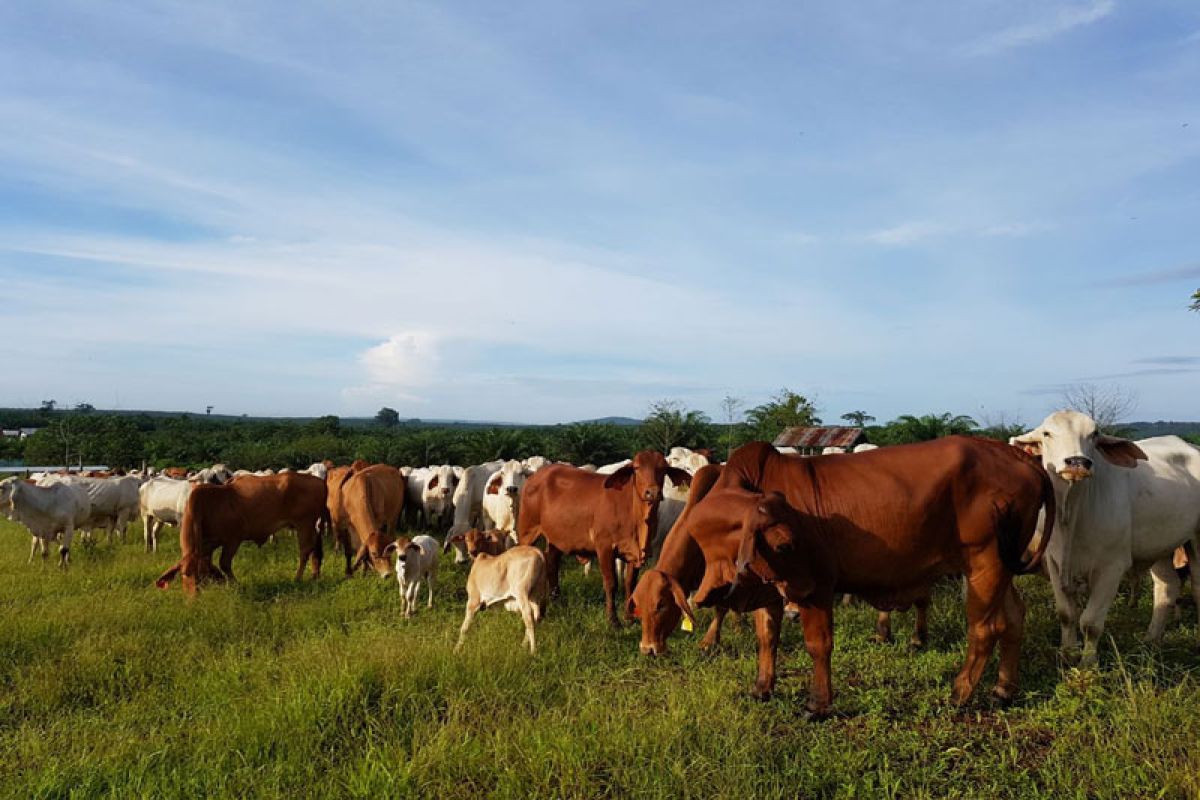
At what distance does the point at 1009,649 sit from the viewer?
5.46 metres

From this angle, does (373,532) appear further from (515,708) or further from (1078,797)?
(1078,797)

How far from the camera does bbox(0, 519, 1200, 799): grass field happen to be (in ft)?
13.9

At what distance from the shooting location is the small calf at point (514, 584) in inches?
282

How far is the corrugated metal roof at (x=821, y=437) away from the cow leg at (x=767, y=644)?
25446 mm

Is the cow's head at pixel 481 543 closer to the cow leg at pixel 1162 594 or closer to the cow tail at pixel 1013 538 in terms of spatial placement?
the cow tail at pixel 1013 538

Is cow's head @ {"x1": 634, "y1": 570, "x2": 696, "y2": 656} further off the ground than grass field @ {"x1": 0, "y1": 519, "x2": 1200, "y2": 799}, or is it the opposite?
cow's head @ {"x1": 634, "y1": 570, "x2": 696, "y2": 656}

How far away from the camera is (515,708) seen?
17.5 ft

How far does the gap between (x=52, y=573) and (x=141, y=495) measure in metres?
3.27

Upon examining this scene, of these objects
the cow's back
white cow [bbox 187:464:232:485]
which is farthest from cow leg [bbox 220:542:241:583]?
white cow [bbox 187:464:232:485]

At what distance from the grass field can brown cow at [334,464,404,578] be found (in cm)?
254

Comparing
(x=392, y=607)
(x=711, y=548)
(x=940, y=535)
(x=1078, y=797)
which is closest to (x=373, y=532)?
(x=392, y=607)

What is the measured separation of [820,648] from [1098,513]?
2.81m

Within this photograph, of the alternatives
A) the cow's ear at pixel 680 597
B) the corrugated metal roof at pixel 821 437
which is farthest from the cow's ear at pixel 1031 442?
the corrugated metal roof at pixel 821 437

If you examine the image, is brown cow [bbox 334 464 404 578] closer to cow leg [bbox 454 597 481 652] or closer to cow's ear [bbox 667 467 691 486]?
cow leg [bbox 454 597 481 652]
